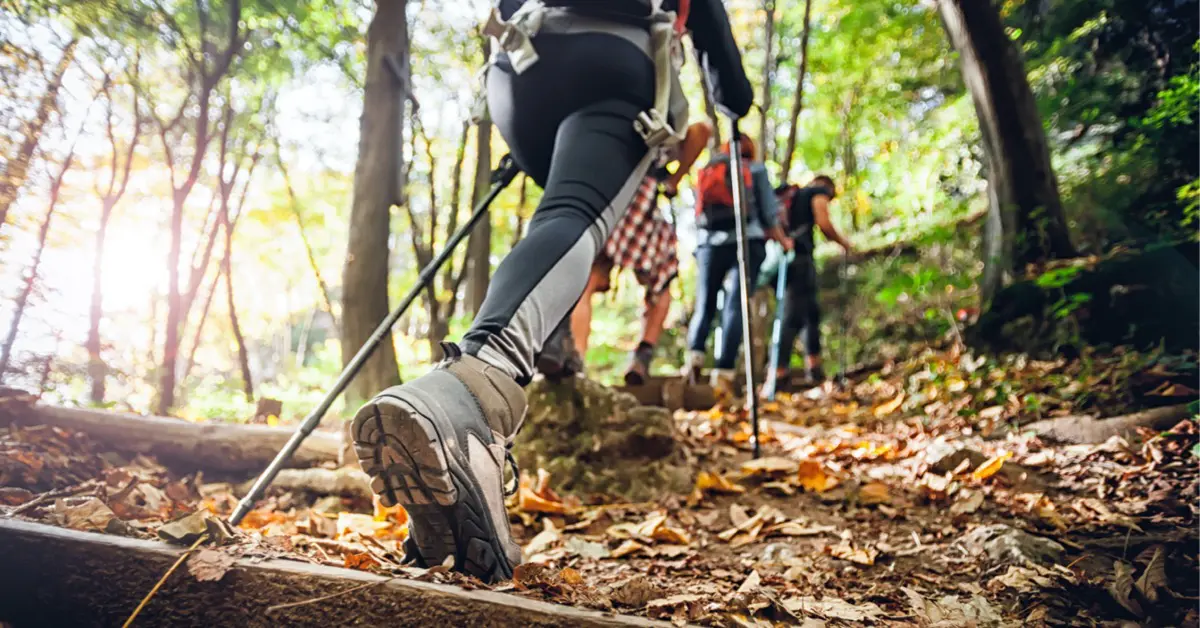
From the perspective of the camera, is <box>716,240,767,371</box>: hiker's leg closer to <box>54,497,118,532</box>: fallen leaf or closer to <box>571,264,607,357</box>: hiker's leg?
<box>571,264,607,357</box>: hiker's leg

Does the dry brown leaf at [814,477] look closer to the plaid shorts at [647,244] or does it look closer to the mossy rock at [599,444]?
the mossy rock at [599,444]

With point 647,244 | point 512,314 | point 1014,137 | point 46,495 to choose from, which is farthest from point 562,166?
point 1014,137

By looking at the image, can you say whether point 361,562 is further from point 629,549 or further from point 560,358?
point 560,358

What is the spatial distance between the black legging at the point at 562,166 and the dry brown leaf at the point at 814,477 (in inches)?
56.8

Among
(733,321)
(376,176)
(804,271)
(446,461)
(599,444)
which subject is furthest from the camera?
(804,271)

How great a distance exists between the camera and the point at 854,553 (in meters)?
1.71

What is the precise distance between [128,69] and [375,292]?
3.37 m

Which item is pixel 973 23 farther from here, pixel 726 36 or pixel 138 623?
pixel 138 623

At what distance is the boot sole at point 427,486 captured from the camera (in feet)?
3.74

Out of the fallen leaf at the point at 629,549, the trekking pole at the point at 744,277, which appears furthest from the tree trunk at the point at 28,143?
the trekking pole at the point at 744,277

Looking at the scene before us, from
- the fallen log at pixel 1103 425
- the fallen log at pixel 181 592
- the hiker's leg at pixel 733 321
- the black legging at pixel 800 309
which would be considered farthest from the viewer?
the black legging at pixel 800 309

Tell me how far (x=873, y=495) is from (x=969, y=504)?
0.31m

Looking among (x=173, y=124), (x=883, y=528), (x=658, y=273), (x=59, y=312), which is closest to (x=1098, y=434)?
(x=883, y=528)

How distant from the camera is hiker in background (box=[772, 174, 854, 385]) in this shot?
671cm
